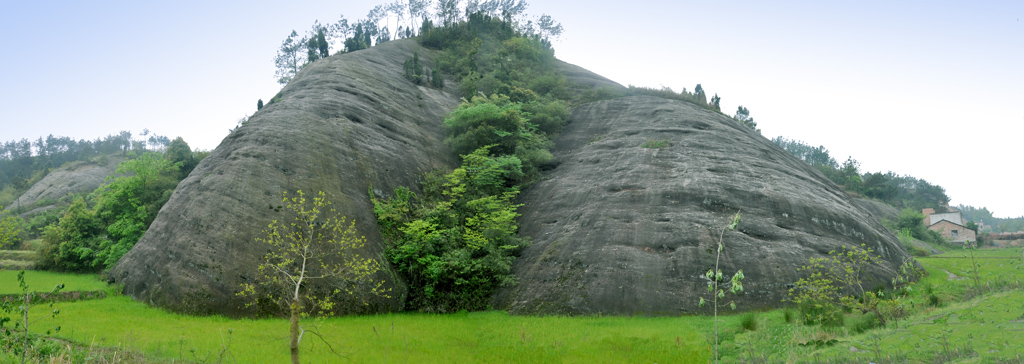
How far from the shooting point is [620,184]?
897 inches

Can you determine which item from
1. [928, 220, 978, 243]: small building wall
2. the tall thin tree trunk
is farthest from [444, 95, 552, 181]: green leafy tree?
[928, 220, 978, 243]: small building wall

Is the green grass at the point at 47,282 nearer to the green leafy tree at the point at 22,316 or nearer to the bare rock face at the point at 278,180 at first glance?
the bare rock face at the point at 278,180

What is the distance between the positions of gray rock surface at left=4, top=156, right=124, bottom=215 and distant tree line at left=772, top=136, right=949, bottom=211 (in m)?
84.2

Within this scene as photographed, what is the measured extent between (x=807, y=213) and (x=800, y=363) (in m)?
13.7

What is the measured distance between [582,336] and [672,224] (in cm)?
816

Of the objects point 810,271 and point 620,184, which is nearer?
point 810,271

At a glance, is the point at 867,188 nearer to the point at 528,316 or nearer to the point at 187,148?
the point at 528,316

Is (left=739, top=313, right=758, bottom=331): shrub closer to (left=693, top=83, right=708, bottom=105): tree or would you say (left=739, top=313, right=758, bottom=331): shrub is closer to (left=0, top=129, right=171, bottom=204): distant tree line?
(left=693, top=83, right=708, bottom=105): tree

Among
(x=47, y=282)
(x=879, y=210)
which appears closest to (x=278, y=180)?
(x=47, y=282)

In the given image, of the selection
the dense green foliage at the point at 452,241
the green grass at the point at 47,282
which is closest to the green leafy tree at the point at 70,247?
the green grass at the point at 47,282

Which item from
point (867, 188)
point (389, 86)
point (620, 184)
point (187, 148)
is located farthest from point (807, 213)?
point (867, 188)

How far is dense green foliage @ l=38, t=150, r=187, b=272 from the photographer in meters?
26.4

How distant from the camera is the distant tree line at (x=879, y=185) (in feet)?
197

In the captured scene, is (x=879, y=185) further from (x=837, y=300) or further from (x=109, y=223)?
(x=109, y=223)
